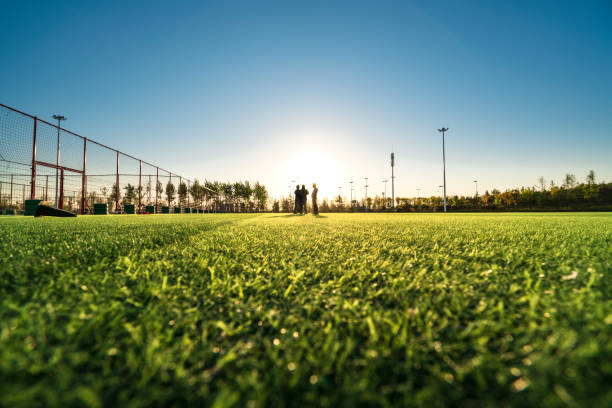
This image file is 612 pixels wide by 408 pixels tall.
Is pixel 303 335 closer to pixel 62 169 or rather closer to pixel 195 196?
pixel 62 169

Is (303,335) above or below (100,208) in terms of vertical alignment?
below

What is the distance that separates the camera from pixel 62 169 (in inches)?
405

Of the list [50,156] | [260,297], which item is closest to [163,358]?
[260,297]

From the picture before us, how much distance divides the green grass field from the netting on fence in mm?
11023

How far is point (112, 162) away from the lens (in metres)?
13.5

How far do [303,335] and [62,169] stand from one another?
45.1ft

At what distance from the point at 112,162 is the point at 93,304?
1609 centimetres

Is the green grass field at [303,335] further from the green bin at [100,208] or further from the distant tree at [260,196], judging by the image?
the distant tree at [260,196]

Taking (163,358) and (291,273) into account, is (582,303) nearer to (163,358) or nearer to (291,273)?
(291,273)

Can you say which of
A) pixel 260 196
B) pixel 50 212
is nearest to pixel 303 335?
pixel 50 212

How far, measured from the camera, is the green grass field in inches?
17.2

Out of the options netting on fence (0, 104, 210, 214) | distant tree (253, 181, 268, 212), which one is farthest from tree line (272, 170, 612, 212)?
netting on fence (0, 104, 210, 214)

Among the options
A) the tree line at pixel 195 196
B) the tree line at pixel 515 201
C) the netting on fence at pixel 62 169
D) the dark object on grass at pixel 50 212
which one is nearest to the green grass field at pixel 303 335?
the dark object on grass at pixel 50 212

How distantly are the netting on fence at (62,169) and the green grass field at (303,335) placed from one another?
11.0 m
